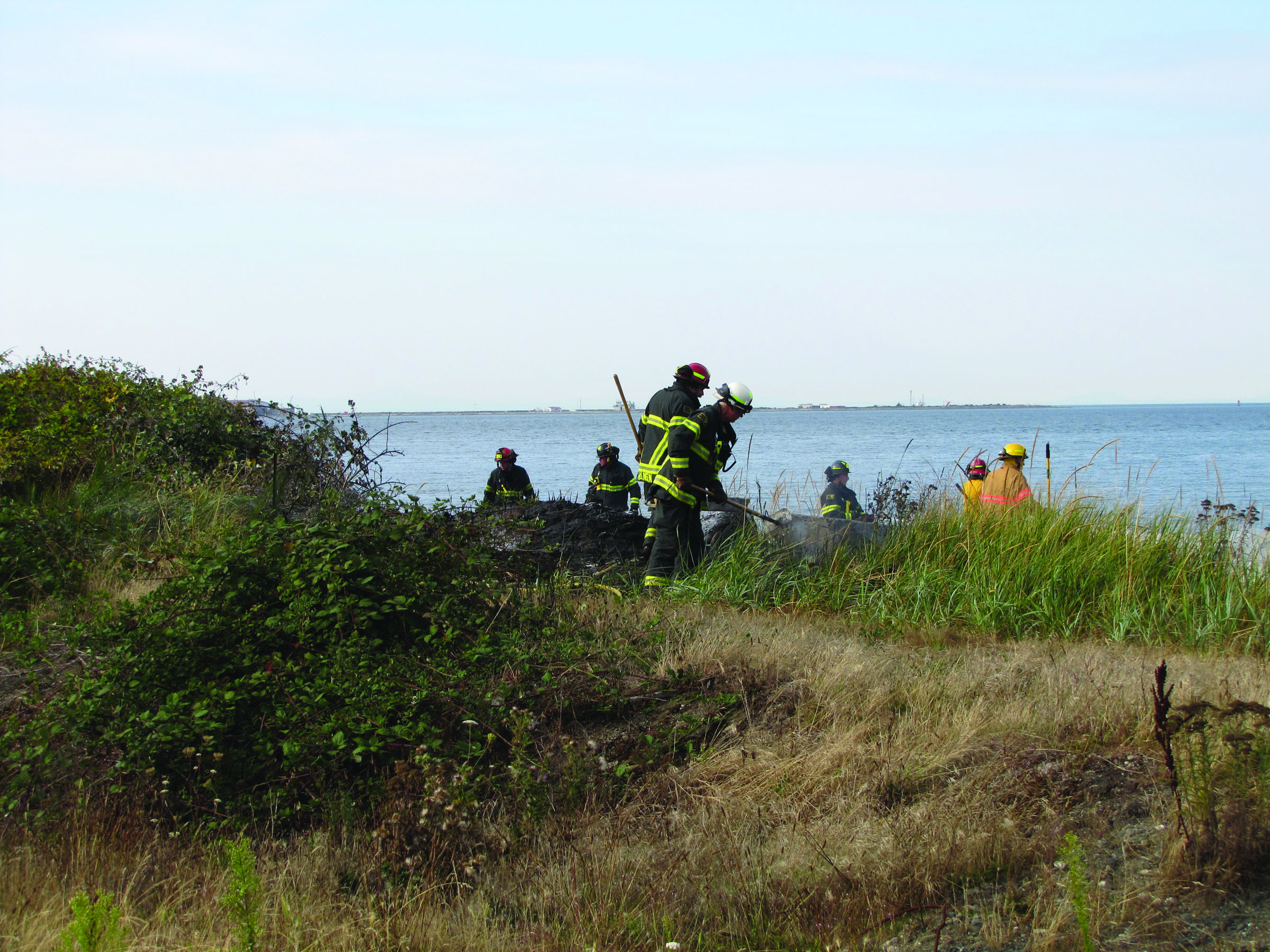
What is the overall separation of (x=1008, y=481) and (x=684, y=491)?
3.76 m

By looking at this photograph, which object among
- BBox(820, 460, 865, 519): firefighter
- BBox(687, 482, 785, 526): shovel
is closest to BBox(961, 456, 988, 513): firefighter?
BBox(820, 460, 865, 519): firefighter

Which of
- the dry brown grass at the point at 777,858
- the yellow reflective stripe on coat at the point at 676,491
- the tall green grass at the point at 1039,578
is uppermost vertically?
the yellow reflective stripe on coat at the point at 676,491

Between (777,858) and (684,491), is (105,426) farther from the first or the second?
(777,858)

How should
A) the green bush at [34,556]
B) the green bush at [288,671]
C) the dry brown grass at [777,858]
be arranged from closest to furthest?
the dry brown grass at [777,858], the green bush at [288,671], the green bush at [34,556]

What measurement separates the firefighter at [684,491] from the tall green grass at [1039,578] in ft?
1.36

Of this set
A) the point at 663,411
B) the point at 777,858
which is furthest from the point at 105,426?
the point at 777,858

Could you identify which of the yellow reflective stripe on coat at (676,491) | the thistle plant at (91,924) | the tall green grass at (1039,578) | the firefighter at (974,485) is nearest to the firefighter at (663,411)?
the yellow reflective stripe on coat at (676,491)

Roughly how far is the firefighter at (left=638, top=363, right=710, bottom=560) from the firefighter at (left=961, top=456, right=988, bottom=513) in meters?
2.59

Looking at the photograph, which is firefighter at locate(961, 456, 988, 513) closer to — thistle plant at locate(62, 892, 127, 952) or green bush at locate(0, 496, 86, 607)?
green bush at locate(0, 496, 86, 607)

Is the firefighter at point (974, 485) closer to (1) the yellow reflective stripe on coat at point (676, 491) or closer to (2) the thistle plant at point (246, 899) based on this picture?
(1) the yellow reflective stripe on coat at point (676, 491)

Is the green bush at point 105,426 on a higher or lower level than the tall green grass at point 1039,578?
higher

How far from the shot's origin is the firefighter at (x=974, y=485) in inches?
339

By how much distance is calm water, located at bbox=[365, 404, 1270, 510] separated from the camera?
10.8 m

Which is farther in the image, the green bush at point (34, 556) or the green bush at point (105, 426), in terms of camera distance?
the green bush at point (105, 426)
